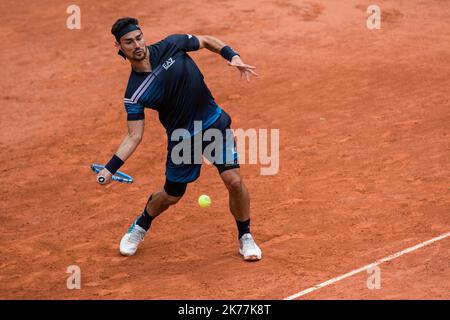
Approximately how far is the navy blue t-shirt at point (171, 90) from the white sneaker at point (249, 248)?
1.24 m

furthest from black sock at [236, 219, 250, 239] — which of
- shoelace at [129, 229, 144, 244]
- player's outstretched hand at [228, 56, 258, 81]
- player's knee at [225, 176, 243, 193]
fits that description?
player's outstretched hand at [228, 56, 258, 81]

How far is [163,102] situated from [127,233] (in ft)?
5.52

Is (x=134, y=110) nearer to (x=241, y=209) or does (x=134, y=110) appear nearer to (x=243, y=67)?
(x=243, y=67)

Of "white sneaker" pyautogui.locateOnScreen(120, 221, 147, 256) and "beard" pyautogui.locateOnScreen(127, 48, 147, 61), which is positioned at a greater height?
"beard" pyautogui.locateOnScreen(127, 48, 147, 61)

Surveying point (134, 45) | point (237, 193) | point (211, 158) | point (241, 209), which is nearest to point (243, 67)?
point (211, 158)

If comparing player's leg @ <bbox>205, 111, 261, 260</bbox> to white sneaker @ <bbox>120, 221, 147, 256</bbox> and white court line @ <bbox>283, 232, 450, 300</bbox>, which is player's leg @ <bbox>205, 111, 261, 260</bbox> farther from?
white sneaker @ <bbox>120, 221, 147, 256</bbox>

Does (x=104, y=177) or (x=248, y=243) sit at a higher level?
(x=104, y=177)

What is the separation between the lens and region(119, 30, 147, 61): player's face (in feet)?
28.5

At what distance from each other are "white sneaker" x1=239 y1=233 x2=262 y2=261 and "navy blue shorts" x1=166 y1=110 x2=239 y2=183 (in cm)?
78

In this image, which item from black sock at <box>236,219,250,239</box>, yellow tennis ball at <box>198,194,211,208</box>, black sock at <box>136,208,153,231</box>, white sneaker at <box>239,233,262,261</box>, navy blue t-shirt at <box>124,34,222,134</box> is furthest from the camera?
yellow tennis ball at <box>198,194,211,208</box>

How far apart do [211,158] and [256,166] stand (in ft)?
9.36

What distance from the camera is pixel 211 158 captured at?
29.7 feet

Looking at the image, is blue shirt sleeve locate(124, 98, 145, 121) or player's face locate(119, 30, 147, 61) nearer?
player's face locate(119, 30, 147, 61)

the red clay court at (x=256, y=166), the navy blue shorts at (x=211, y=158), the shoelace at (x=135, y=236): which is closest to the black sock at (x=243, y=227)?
the red clay court at (x=256, y=166)
